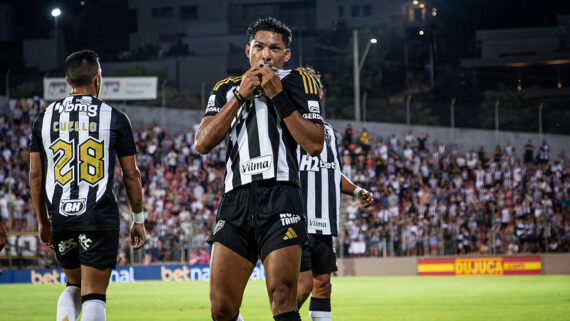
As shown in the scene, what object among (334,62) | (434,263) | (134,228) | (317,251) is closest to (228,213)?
(134,228)

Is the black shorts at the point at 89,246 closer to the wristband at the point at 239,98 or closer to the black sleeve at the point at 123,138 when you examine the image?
the black sleeve at the point at 123,138

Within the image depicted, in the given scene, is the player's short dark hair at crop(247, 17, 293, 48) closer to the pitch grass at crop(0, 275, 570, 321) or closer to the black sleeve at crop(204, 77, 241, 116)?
the black sleeve at crop(204, 77, 241, 116)

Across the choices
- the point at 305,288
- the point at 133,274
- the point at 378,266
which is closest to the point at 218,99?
the point at 305,288

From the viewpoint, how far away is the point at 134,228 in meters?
6.38

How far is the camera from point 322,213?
7977mm

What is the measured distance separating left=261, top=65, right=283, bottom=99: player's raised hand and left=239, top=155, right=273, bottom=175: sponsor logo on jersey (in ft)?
1.27

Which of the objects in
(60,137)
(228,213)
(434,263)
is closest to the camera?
(228,213)

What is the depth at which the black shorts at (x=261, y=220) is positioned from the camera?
16.2ft

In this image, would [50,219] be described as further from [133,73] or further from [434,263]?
[133,73]

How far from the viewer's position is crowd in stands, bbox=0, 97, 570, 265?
2578cm

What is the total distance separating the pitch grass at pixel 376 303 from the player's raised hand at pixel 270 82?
21.8 feet

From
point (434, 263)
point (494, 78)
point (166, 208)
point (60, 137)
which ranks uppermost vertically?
point (494, 78)

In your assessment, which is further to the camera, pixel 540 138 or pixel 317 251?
pixel 540 138

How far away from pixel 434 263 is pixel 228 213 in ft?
72.0
